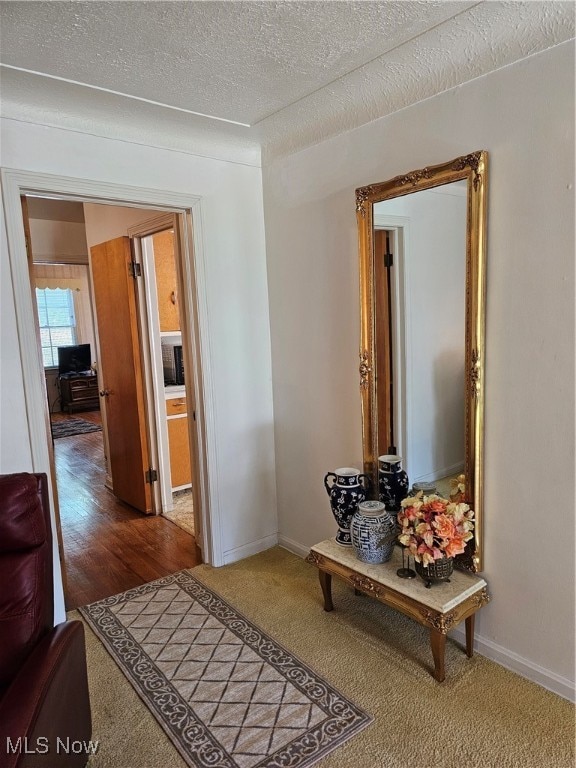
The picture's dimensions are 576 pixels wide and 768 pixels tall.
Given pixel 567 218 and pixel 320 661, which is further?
pixel 320 661

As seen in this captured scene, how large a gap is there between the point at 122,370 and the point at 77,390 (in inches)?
204

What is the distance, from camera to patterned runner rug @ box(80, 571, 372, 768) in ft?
5.90

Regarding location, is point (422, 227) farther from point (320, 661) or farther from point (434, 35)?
point (320, 661)

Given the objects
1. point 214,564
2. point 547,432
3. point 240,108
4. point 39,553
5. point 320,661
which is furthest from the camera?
point 214,564

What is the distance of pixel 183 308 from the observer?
3082 millimetres

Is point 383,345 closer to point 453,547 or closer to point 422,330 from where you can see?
point 422,330

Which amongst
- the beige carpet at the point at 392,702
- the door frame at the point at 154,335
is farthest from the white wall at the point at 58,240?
the beige carpet at the point at 392,702

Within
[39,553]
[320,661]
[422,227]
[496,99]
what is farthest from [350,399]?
[39,553]

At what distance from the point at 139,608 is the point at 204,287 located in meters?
1.77

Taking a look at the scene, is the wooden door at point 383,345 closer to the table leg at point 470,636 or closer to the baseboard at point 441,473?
the baseboard at point 441,473

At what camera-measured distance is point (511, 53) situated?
1.85m

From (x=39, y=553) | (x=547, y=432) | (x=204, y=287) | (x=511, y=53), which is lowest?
(x=39, y=553)

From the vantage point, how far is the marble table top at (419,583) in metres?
2.03

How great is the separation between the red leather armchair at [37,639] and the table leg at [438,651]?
50.6 inches
